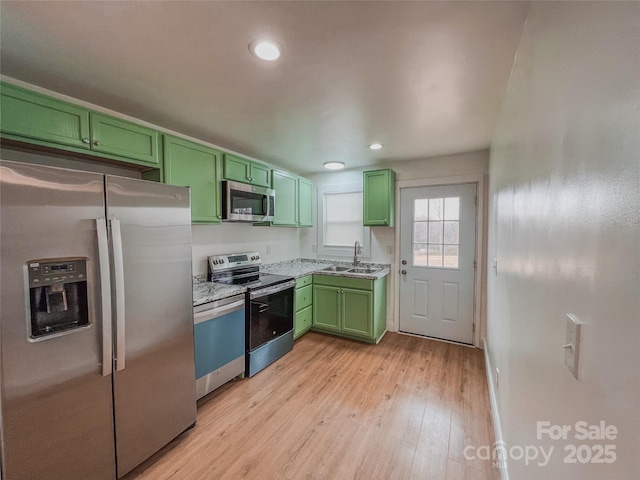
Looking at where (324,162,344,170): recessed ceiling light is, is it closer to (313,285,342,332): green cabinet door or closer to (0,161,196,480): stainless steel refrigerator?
(313,285,342,332): green cabinet door

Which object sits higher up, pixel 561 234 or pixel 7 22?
pixel 7 22

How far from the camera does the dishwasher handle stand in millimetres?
2074

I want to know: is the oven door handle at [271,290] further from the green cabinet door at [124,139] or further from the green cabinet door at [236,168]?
the green cabinet door at [124,139]

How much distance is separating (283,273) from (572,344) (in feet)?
9.98

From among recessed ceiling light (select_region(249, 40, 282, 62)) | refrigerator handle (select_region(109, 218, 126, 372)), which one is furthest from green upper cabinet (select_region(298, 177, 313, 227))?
refrigerator handle (select_region(109, 218, 126, 372))

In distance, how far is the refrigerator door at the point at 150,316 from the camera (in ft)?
4.90

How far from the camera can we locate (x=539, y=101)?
101 cm

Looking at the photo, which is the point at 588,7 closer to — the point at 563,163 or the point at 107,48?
the point at 563,163

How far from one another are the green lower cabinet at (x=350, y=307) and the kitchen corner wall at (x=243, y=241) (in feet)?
2.64

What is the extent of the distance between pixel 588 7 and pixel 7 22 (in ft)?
7.01

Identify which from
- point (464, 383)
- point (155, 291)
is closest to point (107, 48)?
point (155, 291)

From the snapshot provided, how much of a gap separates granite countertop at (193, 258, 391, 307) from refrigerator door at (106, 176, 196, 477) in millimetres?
353

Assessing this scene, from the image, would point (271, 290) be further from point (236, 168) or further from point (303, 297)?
point (236, 168)

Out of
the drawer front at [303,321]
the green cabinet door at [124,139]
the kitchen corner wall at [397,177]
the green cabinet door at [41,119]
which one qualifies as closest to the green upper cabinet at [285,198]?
the kitchen corner wall at [397,177]
